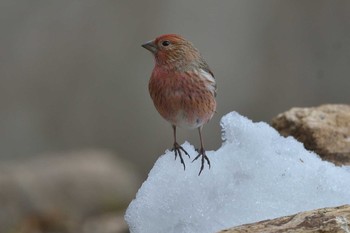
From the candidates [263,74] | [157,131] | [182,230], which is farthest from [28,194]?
[182,230]

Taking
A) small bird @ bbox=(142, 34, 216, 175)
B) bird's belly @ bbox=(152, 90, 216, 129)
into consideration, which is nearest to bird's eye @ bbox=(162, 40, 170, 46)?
small bird @ bbox=(142, 34, 216, 175)

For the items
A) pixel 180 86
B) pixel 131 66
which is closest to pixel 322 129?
pixel 180 86

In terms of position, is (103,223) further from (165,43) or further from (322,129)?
(165,43)

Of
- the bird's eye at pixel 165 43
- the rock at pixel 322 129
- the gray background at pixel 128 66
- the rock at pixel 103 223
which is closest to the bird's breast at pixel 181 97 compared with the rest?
the bird's eye at pixel 165 43

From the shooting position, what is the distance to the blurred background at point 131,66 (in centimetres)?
939

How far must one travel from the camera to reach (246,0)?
31.9 ft

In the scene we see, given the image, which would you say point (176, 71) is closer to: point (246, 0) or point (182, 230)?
point (182, 230)

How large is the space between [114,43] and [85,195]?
8.50 feet

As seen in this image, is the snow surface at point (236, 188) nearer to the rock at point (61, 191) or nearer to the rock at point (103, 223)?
the rock at point (103, 223)

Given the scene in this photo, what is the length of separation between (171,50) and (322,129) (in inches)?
34.2

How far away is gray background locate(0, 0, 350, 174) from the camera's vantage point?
941 cm

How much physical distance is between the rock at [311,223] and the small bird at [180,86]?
0.53 m

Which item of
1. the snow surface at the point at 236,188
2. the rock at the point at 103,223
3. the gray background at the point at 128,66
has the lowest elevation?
the rock at the point at 103,223

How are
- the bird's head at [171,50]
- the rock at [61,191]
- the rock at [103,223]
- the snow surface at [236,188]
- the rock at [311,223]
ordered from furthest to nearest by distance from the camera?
the rock at [61,191], the rock at [103,223], the bird's head at [171,50], the snow surface at [236,188], the rock at [311,223]
